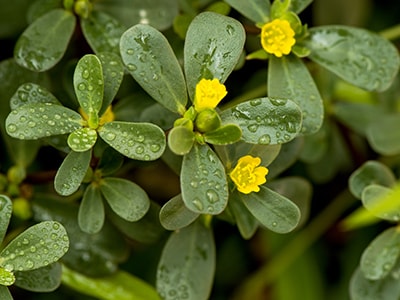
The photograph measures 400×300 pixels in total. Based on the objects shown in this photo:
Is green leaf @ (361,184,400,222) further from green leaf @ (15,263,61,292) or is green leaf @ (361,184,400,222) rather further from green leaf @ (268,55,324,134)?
green leaf @ (15,263,61,292)

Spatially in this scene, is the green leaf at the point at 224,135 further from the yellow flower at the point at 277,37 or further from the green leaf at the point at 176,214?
the yellow flower at the point at 277,37

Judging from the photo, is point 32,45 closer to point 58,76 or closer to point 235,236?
point 58,76

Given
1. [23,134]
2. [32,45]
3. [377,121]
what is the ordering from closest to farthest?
[23,134], [32,45], [377,121]

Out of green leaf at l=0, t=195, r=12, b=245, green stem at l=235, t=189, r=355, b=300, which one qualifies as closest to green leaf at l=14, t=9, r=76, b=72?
green leaf at l=0, t=195, r=12, b=245

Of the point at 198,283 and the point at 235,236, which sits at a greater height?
the point at 198,283

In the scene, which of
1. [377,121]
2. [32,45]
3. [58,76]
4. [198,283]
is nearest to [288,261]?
[377,121]

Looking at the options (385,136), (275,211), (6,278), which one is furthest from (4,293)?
(385,136)

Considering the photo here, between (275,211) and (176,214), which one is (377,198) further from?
(176,214)
